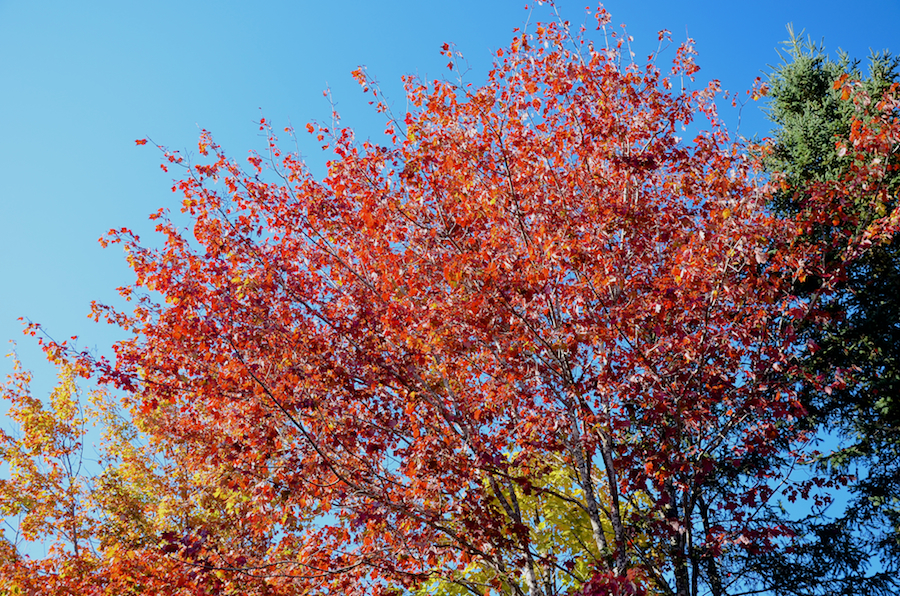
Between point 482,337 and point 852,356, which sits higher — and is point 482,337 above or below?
below

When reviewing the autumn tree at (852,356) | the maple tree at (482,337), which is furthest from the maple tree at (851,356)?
the maple tree at (482,337)

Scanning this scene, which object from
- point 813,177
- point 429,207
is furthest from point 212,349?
point 813,177

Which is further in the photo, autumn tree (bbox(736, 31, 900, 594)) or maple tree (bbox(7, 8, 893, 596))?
autumn tree (bbox(736, 31, 900, 594))

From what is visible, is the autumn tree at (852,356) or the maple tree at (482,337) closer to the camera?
the maple tree at (482,337)

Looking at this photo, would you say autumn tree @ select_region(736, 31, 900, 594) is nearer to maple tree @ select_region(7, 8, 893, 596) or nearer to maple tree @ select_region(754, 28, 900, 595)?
maple tree @ select_region(754, 28, 900, 595)

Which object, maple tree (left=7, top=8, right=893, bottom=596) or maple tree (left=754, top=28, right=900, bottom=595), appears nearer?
maple tree (left=7, top=8, right=893, bottom=596)

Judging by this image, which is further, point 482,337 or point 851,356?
point 851,356

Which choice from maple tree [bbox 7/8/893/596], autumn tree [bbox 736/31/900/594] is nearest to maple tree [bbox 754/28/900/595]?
autumn tree [bbox 736/31/900/594]

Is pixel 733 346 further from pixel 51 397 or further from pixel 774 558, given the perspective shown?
pixel 51 397

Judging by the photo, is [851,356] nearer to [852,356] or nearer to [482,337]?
[852,356]

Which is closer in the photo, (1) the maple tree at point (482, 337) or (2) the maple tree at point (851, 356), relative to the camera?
(1) the maple tree at point (482, 337)

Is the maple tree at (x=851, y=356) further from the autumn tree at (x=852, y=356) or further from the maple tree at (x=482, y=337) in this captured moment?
the maple tree at (x=482, y=337)

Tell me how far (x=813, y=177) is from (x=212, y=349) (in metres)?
13.0

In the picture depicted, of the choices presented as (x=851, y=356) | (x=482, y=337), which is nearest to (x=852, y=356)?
(x=851, y=356)
